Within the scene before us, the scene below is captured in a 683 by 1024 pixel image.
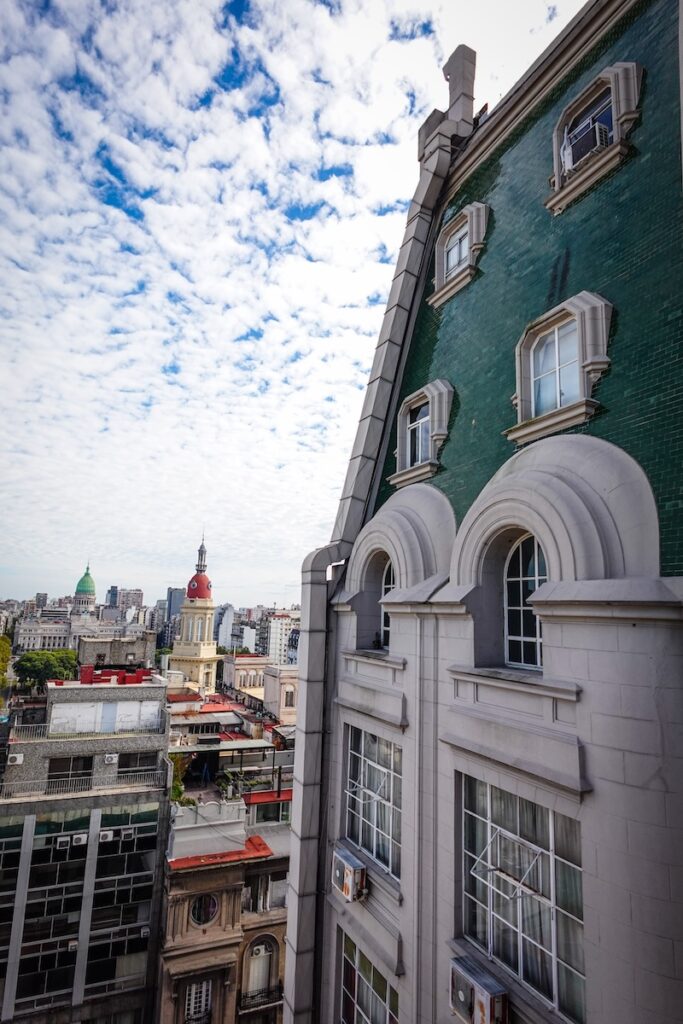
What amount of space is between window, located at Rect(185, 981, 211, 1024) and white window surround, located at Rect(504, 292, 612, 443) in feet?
94.0

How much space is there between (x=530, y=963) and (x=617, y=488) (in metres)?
6.07

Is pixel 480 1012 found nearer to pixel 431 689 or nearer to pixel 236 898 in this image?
pixel 431 689

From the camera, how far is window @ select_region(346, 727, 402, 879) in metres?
10.2

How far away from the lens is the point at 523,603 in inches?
336

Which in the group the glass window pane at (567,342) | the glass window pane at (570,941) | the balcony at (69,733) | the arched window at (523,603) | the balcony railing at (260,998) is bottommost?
the balcony railing at (260,998)

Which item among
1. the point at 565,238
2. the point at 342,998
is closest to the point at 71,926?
the point at 342,998

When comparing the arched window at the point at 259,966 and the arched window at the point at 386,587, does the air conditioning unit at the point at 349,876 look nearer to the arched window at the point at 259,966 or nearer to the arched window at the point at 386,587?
the arched window at the point at 386,587

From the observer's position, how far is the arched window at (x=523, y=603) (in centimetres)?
827

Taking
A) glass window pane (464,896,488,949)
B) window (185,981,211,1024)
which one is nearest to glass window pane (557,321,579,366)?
glass window pane (464,896,488,949)

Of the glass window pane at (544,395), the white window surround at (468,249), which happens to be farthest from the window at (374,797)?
the white window surround at (468,249)

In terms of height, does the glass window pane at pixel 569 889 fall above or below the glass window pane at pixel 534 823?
below

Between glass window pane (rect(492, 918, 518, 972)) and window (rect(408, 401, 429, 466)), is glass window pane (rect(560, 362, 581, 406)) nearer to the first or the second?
window (rect(408, 401, 429, 466))

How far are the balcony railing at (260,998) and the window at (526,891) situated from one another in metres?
24.2

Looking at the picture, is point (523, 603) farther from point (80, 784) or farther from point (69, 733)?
point (69, 733)
